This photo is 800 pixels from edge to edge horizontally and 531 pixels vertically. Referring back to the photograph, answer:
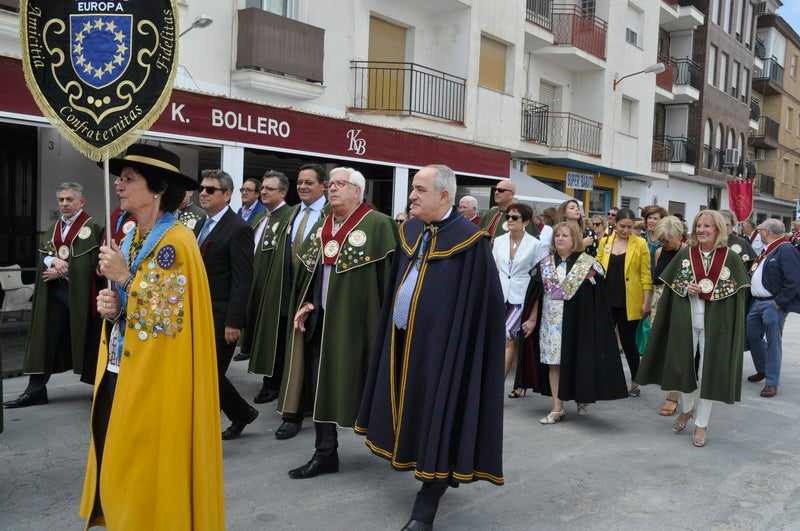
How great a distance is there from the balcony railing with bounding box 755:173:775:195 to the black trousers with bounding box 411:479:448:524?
142ft

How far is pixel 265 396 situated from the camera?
6.85m

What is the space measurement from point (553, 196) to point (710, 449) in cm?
1274

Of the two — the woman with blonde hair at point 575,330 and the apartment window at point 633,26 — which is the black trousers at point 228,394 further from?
the apartment window at point 633,26

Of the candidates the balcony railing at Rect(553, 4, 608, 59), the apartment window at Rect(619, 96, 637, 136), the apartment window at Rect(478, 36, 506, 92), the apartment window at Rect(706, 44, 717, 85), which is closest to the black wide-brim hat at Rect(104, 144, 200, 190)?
the apartment window at Rect(478, 36, 506, 92)

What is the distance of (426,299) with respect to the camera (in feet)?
13.4

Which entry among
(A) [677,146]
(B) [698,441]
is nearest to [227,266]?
(B) [698,441]

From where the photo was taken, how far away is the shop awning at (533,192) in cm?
1768

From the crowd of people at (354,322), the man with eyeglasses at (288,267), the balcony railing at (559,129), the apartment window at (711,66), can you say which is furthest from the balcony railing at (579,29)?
the man with eyeglasses at (288,267)

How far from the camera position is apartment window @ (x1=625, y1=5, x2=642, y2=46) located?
2595 cm

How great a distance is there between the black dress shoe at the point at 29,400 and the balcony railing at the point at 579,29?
18.9m

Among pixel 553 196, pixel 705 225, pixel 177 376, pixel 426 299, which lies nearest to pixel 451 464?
pixel 426 299

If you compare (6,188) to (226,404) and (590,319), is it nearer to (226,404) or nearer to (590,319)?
(226,404)

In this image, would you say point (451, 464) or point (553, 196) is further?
point (553, 196)

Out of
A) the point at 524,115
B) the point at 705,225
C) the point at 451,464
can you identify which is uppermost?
the point at 524,115
